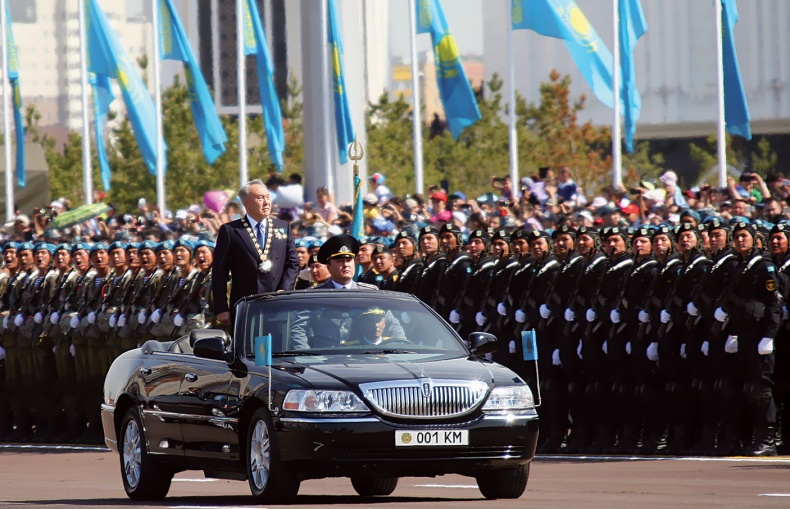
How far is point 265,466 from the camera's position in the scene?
11.1 meters

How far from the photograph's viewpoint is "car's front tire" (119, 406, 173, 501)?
A: 12.5 meters

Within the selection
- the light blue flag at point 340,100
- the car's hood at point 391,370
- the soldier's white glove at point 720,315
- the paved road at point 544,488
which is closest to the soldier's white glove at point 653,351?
the soldier's white glove at point 720,315

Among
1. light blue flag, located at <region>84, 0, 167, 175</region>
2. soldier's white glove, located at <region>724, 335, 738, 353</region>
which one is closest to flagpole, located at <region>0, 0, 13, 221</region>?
light blue flag, located at <region>84, 0, 167, 175</region>

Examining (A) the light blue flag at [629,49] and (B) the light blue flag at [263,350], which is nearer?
(B) the light blue flag at [263,350]

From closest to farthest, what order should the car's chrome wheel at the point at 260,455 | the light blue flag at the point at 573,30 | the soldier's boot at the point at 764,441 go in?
1. the car's chrome wheel at the point at 260,455
2. the soldier's boot at the point at 764,441
3. the light blue flag at the point at 573,30

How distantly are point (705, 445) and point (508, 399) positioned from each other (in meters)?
5.16

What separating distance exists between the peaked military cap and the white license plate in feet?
9.01

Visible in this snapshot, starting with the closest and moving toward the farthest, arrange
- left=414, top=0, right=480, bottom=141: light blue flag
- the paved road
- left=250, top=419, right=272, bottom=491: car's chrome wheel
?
left=250, top=419, right=272, bottom=491: car's chrome wheel → the paved road → left=414, top=0, right=480, bottom=141: light blue flag

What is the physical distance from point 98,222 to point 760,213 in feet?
45.2

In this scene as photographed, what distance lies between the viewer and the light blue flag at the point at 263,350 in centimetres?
1105

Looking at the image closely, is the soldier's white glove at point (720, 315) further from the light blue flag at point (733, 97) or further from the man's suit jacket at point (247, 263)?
the light blue flag at point (733, 97)

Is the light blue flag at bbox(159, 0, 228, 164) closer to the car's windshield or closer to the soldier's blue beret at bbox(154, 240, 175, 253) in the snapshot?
the soldier's blue beret at bbox(154, 240, 175, 253)

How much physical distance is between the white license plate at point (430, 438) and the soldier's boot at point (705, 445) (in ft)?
17.4

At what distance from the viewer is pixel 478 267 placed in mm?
18188
